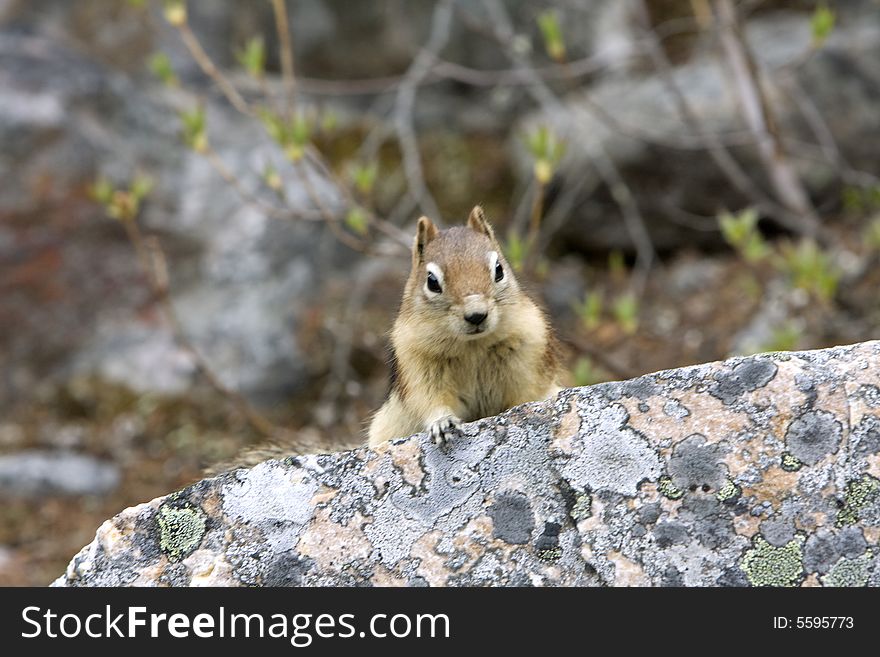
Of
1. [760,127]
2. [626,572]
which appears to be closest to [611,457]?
[626,572]

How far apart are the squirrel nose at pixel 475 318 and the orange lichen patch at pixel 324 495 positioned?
0.83 meters

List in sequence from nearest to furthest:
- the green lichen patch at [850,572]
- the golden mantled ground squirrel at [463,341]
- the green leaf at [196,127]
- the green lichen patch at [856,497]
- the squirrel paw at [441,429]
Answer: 1. the green lichen patch at [850,572]
2. the green lichen patch at [856,497]
3. the squirrel paw at [441,429]
4. the golden mantled ground squirrel at [463,341]
5. the green leaf at [196,127]

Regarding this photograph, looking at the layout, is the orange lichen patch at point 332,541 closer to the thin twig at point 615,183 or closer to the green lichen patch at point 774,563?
the green lichen patch at point 774,563

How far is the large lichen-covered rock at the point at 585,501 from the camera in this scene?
10.7ft

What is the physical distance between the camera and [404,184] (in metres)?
9.30

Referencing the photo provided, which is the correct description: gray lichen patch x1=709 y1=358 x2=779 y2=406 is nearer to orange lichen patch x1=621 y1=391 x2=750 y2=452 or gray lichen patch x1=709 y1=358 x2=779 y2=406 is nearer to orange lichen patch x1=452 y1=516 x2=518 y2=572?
orange lichen patch x1=621 y1=391 x2=750 y2=452

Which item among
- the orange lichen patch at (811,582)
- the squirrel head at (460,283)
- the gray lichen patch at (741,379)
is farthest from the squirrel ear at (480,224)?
the orange lichen patch at (811,582)

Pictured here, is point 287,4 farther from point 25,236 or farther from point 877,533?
point 877,533

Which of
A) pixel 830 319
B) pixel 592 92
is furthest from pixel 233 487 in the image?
pixel 592 92

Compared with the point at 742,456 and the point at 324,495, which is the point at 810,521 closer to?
the point at 742,456

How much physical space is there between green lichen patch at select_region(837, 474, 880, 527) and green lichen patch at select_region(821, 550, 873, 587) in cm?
11

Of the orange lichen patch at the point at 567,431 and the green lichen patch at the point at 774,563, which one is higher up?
the orange lichen patch at the point at 567,431

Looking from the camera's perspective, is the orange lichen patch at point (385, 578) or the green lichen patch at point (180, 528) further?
the green lichen patch at point (180, 528)
